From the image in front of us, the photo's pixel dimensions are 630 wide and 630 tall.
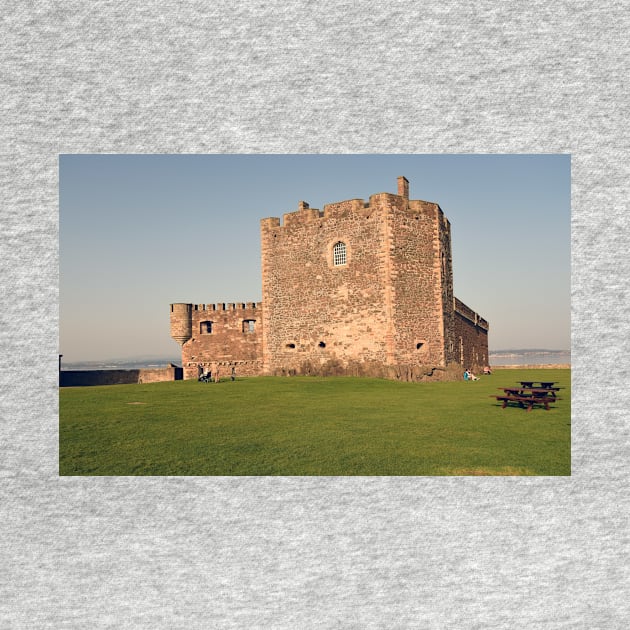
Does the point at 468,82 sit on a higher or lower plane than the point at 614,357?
higher

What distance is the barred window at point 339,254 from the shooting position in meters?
17.1

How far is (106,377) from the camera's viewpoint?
934cm

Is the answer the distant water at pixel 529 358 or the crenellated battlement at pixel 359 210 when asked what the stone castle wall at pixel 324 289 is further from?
the distant water at pixel 529 358

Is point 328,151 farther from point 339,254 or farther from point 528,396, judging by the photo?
point 339,254

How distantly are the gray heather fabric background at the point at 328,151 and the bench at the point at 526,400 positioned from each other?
136 cm

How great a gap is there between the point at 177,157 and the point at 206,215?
1.38m

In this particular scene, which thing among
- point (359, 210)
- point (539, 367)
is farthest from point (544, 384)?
point (359, 210)

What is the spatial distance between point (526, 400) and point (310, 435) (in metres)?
3.58

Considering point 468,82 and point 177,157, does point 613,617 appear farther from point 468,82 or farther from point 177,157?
point 177,157

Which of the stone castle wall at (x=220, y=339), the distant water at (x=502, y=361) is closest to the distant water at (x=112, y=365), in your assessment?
the distant water at (x=502, y=361)

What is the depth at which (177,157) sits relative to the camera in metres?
7.86

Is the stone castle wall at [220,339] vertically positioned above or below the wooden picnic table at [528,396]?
above

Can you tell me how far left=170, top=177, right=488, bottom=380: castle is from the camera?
50.2ft

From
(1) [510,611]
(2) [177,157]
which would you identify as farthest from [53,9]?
(1) [510,611]
